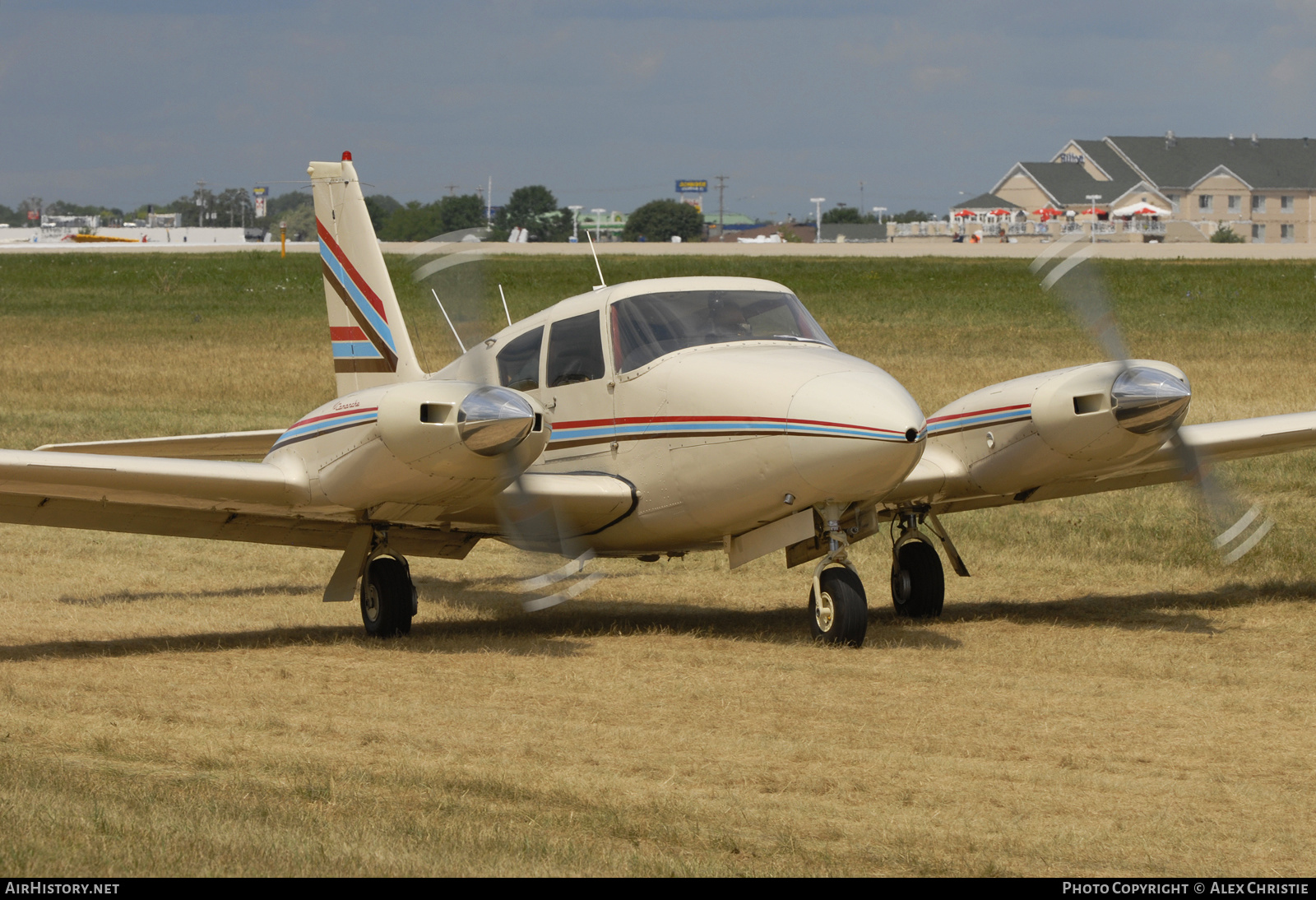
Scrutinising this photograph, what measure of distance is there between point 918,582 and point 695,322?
10.1ft

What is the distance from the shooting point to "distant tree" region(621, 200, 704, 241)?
165 m

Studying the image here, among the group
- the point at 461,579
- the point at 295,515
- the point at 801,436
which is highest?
the point at 801,436

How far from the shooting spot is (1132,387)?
36.2 ft

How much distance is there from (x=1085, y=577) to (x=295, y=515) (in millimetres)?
8003

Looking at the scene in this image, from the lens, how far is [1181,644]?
11.5 meters

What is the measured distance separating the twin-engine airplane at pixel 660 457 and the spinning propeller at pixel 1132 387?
2 centimetres

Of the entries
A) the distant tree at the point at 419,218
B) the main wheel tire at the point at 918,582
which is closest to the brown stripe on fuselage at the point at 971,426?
the main wheel tire at the point at 918,582

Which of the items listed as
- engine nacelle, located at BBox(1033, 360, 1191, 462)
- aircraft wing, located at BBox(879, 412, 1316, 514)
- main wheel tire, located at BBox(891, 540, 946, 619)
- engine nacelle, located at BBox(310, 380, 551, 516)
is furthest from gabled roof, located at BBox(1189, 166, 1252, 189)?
engine nacelle, located at BBox(310, 380, 551, 516)

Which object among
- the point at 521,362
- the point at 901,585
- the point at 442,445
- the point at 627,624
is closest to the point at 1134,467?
the point at 901,585

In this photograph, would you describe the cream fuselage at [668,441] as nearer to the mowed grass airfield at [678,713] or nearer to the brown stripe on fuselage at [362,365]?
the mowed grass airfield at [678,713]

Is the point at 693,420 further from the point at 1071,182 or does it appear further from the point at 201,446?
the point at 1071,182

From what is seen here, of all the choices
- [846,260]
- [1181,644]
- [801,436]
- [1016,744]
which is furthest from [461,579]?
[846,260]

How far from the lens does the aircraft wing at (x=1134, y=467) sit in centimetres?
1222

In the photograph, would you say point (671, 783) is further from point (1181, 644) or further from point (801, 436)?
point (1181, 644)
